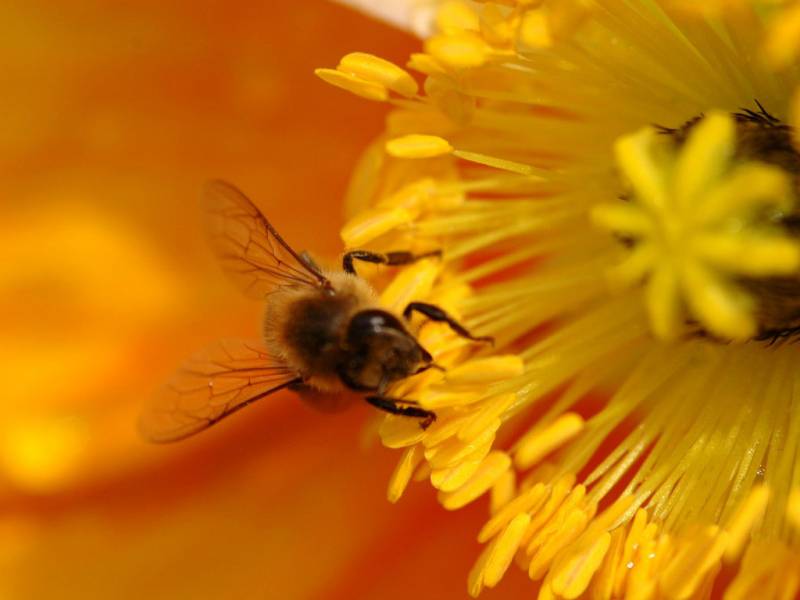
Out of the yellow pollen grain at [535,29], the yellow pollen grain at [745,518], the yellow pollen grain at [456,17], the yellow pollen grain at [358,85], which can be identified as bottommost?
the yellow pollen grain at [745,518]

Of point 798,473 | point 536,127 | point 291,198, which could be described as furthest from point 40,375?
point 798,473

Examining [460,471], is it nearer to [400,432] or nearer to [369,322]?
[400,432]

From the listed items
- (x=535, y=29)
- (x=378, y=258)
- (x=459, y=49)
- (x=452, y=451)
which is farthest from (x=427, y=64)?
(x=452, y=451)

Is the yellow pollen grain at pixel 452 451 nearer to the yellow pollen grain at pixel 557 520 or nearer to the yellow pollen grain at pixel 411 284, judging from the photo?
the yellow pollen grain at pixel 557 520

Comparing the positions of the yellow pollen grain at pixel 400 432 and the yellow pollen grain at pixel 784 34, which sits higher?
the yellow pollen grain at pixel 784 34

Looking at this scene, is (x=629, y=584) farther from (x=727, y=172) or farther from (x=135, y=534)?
(x=135, y=534)

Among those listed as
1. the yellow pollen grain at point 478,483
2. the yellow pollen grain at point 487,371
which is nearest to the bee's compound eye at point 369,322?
the yellow pollen grain at point 487,371
